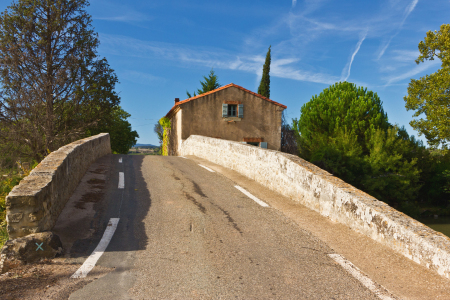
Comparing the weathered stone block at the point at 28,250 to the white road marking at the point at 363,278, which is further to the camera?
the weathered stone block at the point at 28,250

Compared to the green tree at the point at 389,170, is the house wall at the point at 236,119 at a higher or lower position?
higher

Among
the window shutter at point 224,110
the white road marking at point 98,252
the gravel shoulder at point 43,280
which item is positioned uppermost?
the window shutter at point 224,110

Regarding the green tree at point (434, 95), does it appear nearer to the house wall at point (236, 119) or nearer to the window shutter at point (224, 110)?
the house wall at point (236, 119)

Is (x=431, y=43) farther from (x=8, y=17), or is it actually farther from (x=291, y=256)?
(x=8, y=17)

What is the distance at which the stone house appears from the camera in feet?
74.0

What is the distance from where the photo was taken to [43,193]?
4836 mm

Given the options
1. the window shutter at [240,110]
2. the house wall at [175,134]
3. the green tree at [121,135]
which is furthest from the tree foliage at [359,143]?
the green tree at [121,135]

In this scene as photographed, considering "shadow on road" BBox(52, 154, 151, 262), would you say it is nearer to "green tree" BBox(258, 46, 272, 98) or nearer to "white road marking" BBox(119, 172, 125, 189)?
"white road marking" BBox(119, 172, 125, 189)

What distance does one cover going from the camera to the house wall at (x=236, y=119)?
888 inches

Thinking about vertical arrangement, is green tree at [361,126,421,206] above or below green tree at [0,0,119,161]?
below

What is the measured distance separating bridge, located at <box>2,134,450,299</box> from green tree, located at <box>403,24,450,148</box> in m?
19.4

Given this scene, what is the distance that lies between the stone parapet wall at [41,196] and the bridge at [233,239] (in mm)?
16

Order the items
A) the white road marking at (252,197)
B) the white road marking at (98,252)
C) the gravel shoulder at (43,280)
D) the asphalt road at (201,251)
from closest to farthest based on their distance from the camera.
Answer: the gravel shoulder at (43,280) < the asphalt road at (201,251) < the white road marking at (98,252) < the white road marking at (252,197)

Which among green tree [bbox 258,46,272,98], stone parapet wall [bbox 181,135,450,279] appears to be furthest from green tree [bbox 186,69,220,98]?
stone parapet wall [bbox 181,135,450,279]
